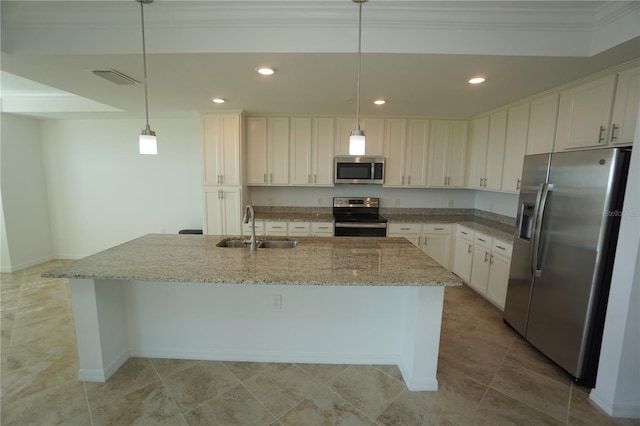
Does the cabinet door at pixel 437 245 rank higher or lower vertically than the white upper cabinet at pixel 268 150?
lower

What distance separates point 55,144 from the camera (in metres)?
4.60

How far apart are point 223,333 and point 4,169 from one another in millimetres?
4625

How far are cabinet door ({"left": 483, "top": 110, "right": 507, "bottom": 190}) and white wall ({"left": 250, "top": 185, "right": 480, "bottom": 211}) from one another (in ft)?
2.62

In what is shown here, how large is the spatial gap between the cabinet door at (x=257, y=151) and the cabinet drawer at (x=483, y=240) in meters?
3.06

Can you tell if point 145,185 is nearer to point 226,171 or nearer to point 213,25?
point 226,171

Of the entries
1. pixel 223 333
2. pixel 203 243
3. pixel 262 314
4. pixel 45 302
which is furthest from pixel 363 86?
pixel 45 302

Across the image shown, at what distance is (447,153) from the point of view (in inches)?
166

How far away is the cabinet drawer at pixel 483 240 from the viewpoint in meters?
3.29

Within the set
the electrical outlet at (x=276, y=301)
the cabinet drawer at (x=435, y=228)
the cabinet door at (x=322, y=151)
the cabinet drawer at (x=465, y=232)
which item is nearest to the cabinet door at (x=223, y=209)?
the cabinet door at (x=322, y=151)

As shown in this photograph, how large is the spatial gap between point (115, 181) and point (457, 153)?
5.66 metres

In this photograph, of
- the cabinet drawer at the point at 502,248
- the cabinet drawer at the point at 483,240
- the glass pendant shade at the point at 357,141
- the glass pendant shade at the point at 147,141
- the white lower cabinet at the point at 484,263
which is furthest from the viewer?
the cabinet drawer at the point at 483,240

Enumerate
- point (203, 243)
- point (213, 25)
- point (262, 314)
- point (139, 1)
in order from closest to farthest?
point (139, 1)
point (213, 25)
point (262, 314)
point (203, 243)

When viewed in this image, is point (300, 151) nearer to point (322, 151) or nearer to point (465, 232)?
point (322, 151)

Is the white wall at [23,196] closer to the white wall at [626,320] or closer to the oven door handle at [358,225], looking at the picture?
the oven door handle at [358,225]
